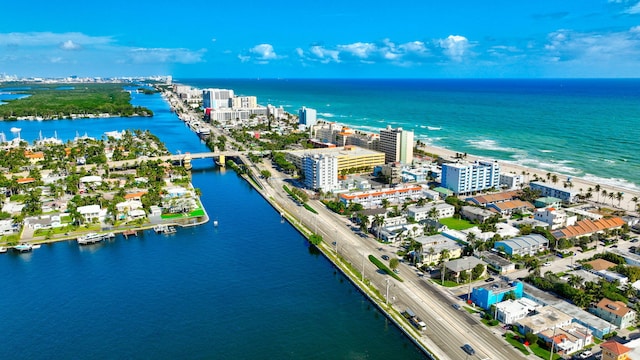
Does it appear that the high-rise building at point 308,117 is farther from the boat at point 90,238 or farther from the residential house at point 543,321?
the residential house at point 543,321

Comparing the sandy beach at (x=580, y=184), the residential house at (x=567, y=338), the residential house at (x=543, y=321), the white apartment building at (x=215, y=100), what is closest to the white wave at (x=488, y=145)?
the sandy beach at (x=580, y=184)

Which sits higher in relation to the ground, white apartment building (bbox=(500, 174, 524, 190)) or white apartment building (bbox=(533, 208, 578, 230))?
white apartment building (bbox=(500, 174, 524, 190))

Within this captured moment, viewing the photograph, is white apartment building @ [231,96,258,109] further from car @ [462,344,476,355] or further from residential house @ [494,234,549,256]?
car @ [462,344,476,355]

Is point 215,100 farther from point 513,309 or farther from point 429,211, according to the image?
point 513,309

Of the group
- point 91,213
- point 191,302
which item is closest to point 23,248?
point 91,213

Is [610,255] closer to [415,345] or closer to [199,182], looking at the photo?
[415,345]

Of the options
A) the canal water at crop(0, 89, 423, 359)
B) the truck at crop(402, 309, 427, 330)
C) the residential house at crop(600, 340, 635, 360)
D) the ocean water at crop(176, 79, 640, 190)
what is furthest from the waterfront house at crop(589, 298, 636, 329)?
the ocean water at crop(176, 79, 640, 190)
